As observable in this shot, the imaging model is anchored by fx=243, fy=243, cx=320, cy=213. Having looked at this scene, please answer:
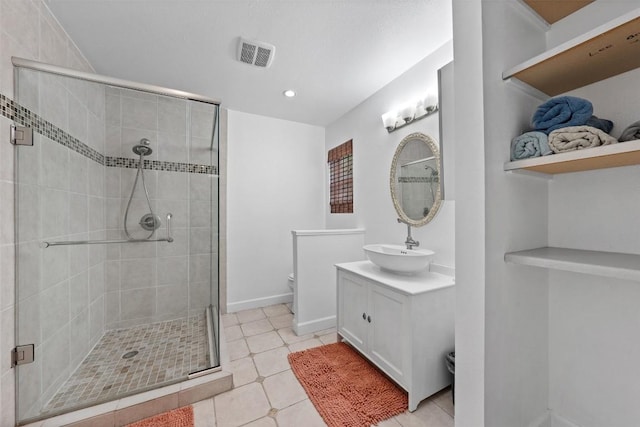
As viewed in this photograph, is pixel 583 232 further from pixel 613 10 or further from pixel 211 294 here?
pixel 211 294

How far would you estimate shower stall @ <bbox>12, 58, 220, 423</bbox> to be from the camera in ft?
4.46

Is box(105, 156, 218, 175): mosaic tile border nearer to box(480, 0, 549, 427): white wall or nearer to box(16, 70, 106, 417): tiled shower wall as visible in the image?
box(16, 70, 106, 417): tiled shower wall

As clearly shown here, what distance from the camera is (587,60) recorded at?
81 centimetres


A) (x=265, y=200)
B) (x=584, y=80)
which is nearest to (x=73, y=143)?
(x=265, y=200)

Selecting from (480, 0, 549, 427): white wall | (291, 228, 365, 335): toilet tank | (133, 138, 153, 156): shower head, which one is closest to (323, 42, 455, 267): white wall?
(291, 228, 365, 335): toilet tank

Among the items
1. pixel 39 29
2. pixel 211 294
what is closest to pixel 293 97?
pixel 39 29

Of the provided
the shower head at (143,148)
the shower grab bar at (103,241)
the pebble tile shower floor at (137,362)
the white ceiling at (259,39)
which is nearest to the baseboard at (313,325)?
the pebble tile shower floor at (137,362)

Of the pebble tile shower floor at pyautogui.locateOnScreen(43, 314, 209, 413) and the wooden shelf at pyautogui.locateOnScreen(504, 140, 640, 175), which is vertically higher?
the wooden shelf at pyautogui.locateOnScreen(504, 140, 640, 175)

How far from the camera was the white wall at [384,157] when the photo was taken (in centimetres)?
184

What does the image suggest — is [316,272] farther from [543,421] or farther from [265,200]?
[543,421]

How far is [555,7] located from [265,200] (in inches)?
109

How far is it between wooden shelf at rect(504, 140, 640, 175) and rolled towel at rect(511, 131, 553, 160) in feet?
0.13

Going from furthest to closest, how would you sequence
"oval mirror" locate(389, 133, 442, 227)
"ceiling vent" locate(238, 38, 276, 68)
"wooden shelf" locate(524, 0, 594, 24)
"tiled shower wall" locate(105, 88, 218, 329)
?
1. "tiled shower wall" locate(105, 88, 218, 329)
2. "oval mirror" locate(389, 133, 442, 227)
3. "ceiling vent" locate(238, 38, 276, 68)
4. "wooden shelf" locate(524, 0, 594, 24)

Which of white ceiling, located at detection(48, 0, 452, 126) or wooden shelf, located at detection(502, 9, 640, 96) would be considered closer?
wooden shelf, located at detection(502, 9, 640, 96)
